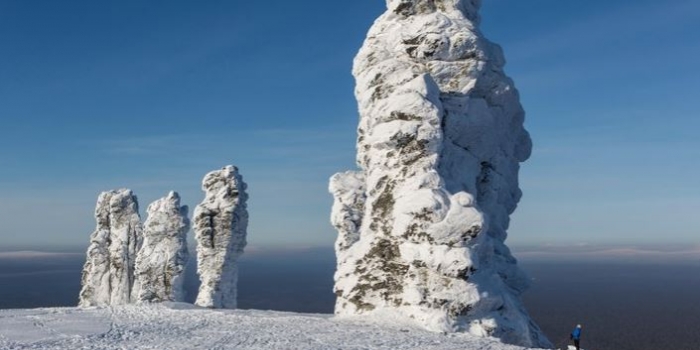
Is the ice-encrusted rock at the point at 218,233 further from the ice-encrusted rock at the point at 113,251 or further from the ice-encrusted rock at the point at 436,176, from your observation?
the ice-encrusted rock at the point at 436,176

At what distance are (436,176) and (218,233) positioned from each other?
23753 millimetres

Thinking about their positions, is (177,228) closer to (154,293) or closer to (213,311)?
(154,293)

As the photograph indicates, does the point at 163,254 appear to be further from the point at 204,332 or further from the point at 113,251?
the point at 204,332

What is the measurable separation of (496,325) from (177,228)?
89.6 feet

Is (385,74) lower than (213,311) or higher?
higher

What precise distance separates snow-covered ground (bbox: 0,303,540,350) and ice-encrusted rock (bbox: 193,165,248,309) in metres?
17.6

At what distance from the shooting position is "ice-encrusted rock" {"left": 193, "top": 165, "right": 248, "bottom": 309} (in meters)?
48.0

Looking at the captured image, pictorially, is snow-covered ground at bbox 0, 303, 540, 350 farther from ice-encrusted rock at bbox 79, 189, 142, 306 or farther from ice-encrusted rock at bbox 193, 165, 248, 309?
ice-encrusted rock at bbox 79, 189, 142, 306

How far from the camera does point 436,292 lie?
2791 cm

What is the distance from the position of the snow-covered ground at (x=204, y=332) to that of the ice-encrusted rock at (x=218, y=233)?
17642 millimetres

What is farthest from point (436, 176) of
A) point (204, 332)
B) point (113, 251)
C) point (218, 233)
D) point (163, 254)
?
point (113, 251)

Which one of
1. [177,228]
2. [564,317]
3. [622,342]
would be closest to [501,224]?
[177,228]

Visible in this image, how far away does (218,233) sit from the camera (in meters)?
48.1

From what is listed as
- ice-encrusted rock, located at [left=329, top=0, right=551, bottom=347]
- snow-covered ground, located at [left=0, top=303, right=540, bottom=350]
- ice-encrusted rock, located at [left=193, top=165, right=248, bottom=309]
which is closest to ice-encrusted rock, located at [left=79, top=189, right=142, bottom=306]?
ice-encrusted rock, located at [left=193, top=165, right=248, bottom=309]
